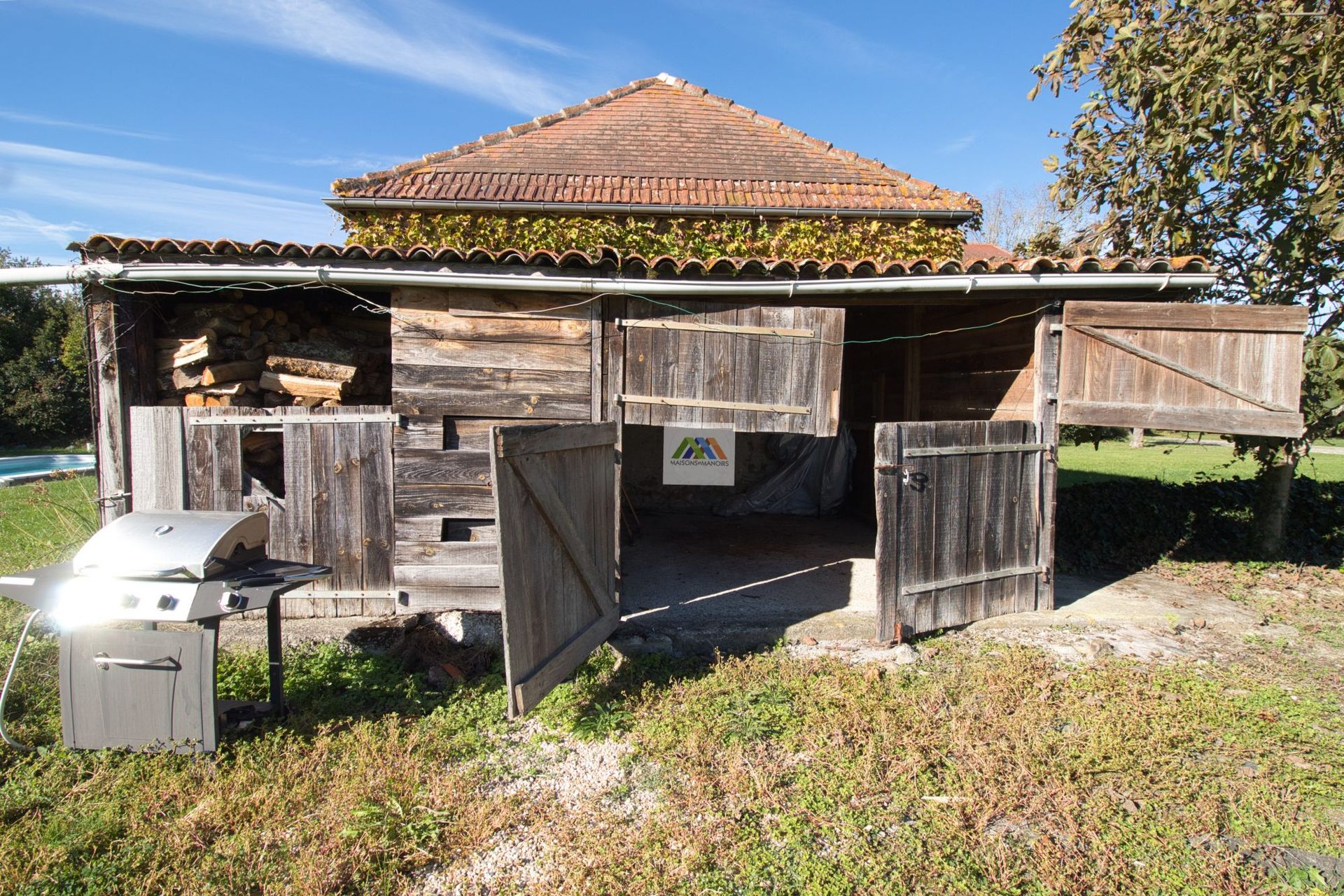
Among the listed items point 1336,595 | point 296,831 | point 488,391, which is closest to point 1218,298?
point 1336,595

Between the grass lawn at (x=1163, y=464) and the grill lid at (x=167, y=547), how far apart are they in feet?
41.3

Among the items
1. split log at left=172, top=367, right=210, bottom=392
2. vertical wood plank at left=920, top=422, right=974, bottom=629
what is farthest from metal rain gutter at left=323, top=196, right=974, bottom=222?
vertical wood plank at left=920, top=422, right=974, bottom=629

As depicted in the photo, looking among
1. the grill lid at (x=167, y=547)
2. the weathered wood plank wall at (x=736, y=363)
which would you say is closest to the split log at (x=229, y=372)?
the grill lid at (x=167, y=547)

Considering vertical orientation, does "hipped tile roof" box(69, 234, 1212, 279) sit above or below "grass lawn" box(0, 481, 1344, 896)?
above

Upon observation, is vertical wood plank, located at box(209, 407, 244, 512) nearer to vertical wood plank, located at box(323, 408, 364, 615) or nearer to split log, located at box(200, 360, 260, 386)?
split log, located at box(200, 360, 260, 386)

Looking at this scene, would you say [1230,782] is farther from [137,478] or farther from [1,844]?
[137,478]

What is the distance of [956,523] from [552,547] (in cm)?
332

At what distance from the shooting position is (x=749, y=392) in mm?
5668

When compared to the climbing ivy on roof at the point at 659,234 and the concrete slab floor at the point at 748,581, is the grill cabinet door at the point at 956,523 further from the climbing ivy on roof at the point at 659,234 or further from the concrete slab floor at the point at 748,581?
the climbing ivy on roof at the point at 659,234

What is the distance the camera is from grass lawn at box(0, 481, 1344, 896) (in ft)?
10.0

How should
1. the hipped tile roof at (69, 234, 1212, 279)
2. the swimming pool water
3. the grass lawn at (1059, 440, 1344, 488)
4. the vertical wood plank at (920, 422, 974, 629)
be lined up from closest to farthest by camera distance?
the hipped tile roof at (69, 234, 1212, 279) → the vertical wood plank at (920, 422, 974, 629) → the grass lawn at (1059, 440, 1344, 488) → the swimming pool water

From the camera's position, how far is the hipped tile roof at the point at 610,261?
5207 millimetres

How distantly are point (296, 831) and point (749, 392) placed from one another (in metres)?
3.93

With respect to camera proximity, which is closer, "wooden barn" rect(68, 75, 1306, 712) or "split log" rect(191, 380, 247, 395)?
"wooden barn" rect(68, 75, 1306, 712)
